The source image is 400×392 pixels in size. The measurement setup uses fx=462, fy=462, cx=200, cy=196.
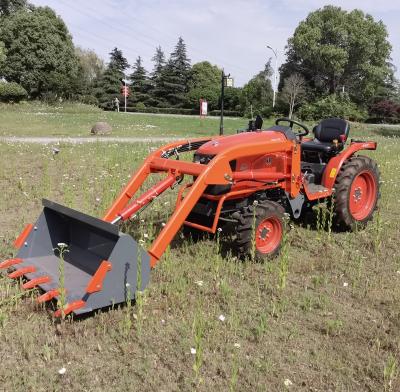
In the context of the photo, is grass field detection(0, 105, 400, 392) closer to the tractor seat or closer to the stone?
the tractor seat

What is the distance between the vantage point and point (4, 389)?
272cm

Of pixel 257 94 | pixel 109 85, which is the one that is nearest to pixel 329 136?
pixel 257 94

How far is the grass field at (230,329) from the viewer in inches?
113

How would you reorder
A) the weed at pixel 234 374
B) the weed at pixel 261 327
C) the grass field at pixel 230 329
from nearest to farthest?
1. the weed at pixel 234 374
2. the grass field at pixel 230 329
3. the weed at pixel 261 327

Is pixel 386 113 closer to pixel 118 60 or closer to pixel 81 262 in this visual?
pixel 118 60

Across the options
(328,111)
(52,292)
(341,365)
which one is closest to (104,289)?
(52,292)

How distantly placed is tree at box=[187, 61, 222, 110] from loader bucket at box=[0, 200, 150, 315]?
49660mm

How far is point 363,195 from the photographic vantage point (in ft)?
20.4

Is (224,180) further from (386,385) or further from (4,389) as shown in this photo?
(4,389)

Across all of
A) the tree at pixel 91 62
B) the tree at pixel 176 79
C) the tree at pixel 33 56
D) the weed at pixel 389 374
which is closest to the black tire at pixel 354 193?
the weed at pixel 389 374

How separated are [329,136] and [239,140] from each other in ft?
7.27

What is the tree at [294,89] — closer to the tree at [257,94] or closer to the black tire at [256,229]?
the tree at [257,94]

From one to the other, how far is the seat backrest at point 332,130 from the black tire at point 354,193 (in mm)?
431

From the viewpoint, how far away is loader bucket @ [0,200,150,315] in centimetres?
341
